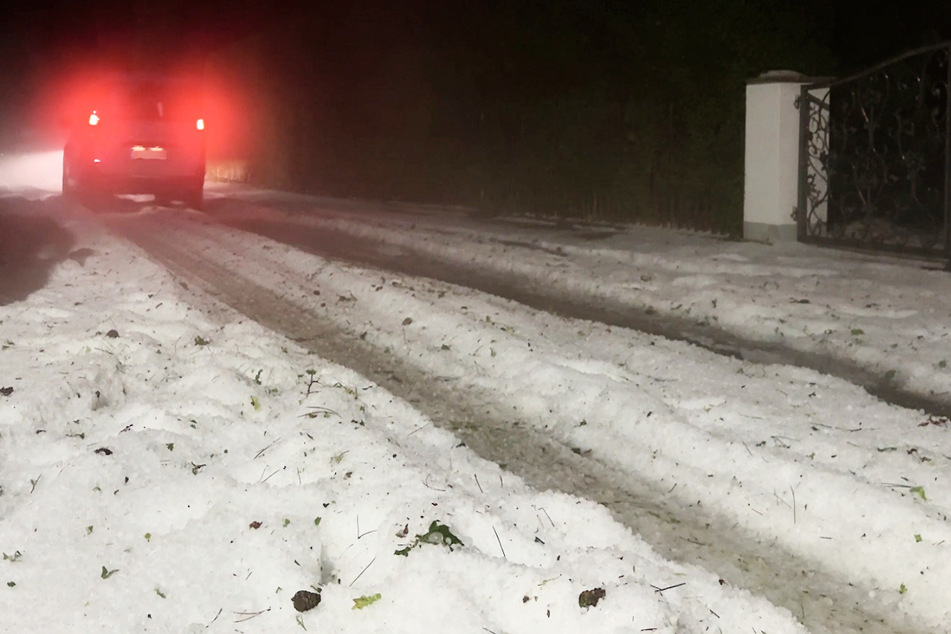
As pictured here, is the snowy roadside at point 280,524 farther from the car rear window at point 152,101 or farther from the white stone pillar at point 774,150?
the car rear window at point 152,101

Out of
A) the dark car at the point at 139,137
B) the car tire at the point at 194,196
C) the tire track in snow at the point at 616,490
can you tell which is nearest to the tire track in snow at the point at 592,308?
the tire track in snow at the point at 616,490

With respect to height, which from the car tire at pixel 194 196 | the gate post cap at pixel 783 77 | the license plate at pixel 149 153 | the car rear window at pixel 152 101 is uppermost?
the car rear window at pixel 152 101

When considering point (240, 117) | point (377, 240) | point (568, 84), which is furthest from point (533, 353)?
point (240, 117)

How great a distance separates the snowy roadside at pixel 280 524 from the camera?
3.14 meters

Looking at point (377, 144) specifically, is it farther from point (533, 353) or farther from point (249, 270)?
point (533, 353)

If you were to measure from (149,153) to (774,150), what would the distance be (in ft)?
31.8

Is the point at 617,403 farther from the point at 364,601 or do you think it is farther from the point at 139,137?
the point at 139,137

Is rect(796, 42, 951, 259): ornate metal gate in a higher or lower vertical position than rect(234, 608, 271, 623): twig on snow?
higher

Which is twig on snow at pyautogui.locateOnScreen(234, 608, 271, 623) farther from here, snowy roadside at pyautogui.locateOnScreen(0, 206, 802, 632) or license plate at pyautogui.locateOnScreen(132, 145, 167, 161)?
license plate at pyautogui.locateOnScreen(132, 145, 167, 161)

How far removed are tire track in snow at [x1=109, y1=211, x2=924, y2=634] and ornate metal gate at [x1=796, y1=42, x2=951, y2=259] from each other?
5.81m

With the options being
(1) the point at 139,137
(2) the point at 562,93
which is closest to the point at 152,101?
(1) the point at 139,137

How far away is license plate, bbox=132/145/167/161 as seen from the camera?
15.9 meters

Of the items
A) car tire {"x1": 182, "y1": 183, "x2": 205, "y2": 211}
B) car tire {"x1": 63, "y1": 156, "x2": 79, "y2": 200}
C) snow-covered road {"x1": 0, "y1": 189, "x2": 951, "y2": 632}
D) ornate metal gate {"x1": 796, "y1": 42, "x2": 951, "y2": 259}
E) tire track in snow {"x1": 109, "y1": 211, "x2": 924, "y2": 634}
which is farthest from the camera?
car tire {"x1": 63, "y1": 156, "x2": 79, "y2": 200}

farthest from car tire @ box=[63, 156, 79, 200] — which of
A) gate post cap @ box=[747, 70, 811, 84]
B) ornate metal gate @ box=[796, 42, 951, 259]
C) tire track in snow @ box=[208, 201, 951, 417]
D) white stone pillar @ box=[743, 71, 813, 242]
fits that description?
ornate metal gate @ box=[796, 42, 951, 259]
